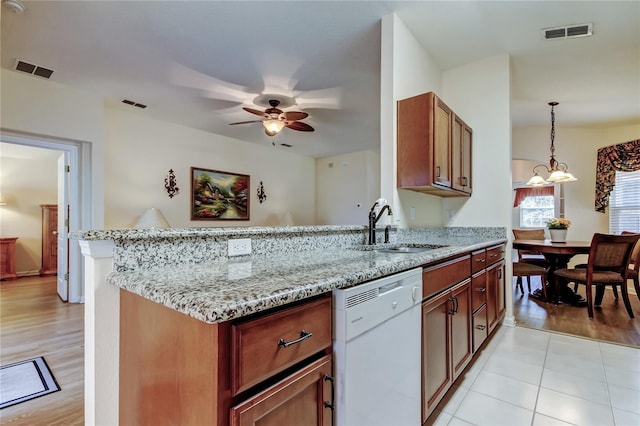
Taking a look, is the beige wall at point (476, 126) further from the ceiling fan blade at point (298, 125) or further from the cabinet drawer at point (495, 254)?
the ceiling fan blade at point (298, 125)

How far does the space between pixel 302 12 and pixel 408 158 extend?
1.37 m

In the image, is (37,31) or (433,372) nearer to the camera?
(433,372)

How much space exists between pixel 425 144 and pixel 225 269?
5.77 ft

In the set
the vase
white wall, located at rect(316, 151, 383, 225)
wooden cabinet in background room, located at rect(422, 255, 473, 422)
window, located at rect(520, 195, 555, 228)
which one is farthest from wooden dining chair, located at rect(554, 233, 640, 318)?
window, located at rect(520, 195, 555, 228)

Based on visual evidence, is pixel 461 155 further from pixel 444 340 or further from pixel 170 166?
pixel 170 166

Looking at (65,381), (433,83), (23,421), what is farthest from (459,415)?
(433,83)

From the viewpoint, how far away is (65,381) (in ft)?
6.61

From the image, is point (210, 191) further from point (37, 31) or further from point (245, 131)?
point (37, 31)

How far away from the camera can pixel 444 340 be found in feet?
5.34

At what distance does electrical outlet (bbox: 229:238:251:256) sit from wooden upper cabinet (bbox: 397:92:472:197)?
1.43 m

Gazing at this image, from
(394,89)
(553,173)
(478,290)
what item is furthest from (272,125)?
(553,173)

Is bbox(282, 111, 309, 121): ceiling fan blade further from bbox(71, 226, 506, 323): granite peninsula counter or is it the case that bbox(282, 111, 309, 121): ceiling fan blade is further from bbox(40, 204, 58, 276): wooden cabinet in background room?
bbox(40, 204, 58, 276): wooden cabinet in background room

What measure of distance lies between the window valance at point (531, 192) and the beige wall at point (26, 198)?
9.70 m

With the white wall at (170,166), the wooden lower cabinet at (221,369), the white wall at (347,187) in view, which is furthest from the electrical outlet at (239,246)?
the white wall at (347,187)
